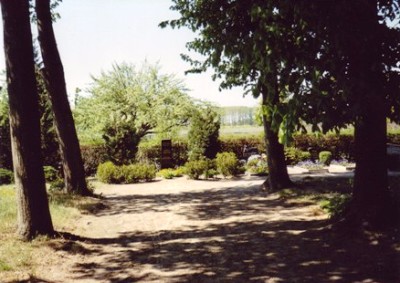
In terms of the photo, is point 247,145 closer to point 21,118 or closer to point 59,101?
point 59,101

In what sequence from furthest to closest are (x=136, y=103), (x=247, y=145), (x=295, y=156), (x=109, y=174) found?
1. (x=136, y=103)
2. (x=247, y=145)
3. (x=295, y=156)
4. (x=109, y=174)

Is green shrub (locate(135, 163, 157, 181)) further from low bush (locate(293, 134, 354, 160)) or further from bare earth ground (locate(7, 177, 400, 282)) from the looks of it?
low bush (locate(293, 134, 354, 160))

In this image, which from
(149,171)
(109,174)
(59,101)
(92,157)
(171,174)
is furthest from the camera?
(92,157)

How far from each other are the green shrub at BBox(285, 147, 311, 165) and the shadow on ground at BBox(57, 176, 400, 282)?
527 inches

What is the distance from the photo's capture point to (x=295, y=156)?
23.8 m

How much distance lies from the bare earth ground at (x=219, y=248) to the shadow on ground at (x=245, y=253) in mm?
16

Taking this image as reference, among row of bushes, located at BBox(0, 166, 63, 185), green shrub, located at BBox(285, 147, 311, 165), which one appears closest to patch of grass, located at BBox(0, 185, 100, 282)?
row of bushes, located at BBox(0, 166, 63, 185)

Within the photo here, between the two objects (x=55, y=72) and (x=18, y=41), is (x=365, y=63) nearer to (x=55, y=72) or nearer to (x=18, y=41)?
(x=18, y=41)

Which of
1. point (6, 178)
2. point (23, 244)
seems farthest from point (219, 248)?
point (6, 178)

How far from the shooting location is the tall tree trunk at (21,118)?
7.82 m

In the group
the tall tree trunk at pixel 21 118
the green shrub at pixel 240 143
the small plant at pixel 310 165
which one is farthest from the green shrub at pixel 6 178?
the small plant at pixel 310 165

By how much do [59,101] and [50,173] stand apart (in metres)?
6.54

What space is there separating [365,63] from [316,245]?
3.55m

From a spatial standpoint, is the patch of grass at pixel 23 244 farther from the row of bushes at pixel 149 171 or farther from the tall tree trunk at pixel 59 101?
the row of bushes at pixel 149 171
